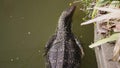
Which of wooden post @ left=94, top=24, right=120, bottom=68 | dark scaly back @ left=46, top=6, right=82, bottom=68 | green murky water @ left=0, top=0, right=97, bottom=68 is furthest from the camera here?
green murky water @ left=0, top=0, right=97, bottom=68

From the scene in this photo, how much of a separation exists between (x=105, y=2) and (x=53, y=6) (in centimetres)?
158

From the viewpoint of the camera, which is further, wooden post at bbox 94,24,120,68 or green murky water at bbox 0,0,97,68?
green murky water at bbox 0,0,97,68

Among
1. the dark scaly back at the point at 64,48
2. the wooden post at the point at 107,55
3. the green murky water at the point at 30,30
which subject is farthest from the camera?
the green murky water at the point at 30,30

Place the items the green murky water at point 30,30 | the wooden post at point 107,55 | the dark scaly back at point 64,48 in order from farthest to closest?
1. the green murky water at point 30,30
2. the dark scaly back at point 64,48
3. the wooden post at point 107,55

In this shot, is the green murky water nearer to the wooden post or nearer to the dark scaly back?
the dark scaly back

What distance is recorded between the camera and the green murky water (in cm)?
387

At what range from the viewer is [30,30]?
4.22 metres

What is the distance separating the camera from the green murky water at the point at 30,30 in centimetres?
387

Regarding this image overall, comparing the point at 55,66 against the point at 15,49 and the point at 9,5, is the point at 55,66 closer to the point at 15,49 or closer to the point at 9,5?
the point at 15,49

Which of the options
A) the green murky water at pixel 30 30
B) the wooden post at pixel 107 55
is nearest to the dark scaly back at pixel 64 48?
the green murky water at pixel 30 30

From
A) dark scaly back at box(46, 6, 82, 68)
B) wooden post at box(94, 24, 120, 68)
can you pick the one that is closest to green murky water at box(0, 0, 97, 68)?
dark scaly back at box(46, 6, 82, 68)

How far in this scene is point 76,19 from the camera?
14.0ft

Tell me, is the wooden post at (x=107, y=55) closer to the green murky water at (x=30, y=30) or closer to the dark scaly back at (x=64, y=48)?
the dark scaly back at (x=64, y=48)

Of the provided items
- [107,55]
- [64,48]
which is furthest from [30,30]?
[107,55]
